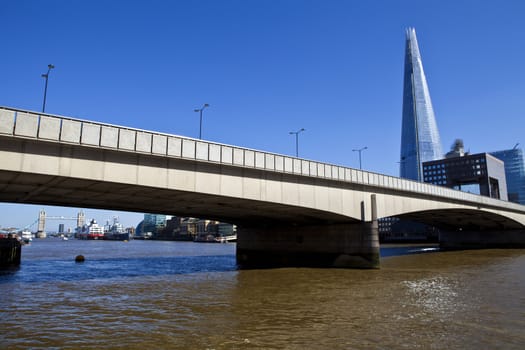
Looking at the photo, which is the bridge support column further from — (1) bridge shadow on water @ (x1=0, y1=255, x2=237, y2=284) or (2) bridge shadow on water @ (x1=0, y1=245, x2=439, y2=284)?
(1) bridge shadow on water @ (x1=0, y1=255, x2=237, y2=284)

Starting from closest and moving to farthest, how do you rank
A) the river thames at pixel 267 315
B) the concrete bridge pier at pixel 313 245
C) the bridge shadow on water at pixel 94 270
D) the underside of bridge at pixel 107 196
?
the river thames at pixel 267 315
the underside of bridge at pixel 107 196
the bridge shadow on water at pixel 94 270
the concrete bridge pier at pixel 313 245

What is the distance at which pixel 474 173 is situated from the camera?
140250 millimetres

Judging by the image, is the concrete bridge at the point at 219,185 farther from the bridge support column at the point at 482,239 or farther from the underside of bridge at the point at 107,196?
the bridge support column at the point at 482,239

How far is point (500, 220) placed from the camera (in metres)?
64.3

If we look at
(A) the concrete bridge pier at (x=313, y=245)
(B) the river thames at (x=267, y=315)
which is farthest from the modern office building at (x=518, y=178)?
(B) the river thames at (x=267, y=315)

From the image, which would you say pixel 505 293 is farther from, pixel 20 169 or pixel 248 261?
pixel 248 261

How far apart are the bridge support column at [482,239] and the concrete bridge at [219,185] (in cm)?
2745

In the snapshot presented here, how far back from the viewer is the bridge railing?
18156 mm

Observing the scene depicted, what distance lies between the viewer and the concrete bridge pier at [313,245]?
1358 inches

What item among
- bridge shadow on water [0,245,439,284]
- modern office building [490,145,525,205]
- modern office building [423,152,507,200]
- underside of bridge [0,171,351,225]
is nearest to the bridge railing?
underside of bridge [0,171,351,225]

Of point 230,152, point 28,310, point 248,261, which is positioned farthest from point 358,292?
point 248,261

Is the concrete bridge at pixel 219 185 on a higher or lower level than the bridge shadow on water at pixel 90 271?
higher

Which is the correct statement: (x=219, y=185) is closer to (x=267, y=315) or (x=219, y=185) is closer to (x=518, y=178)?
(x=267, y=315)

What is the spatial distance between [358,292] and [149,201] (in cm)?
1858
